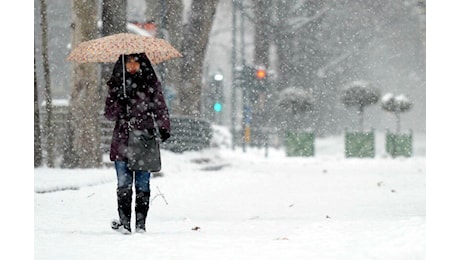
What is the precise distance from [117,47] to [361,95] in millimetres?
26833

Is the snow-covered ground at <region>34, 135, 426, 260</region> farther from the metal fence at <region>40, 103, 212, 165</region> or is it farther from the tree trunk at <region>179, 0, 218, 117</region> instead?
the tree trunk at <region>179, 0, 218, 117</region>

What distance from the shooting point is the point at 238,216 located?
10.7 metres

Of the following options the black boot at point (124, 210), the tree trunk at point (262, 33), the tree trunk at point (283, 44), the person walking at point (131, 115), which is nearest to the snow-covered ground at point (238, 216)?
the black boot at point (124, 210)

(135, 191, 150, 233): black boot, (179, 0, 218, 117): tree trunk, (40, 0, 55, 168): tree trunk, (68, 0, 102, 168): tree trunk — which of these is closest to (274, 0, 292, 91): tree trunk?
(179, 0, 218, 117): tree trunk

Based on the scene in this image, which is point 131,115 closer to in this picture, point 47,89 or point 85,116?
point 85,116

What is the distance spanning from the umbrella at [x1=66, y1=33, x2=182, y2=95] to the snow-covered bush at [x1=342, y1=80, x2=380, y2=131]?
26.0m

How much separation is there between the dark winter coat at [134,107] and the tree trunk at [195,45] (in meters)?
14.6

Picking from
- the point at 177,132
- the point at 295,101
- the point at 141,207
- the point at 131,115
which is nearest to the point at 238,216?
the point at 141,207

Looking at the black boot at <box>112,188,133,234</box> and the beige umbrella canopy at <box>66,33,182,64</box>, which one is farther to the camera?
the beige umbrella canopy at <box>66,33,182,64</box>

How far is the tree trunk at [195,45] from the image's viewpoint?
74.8ft

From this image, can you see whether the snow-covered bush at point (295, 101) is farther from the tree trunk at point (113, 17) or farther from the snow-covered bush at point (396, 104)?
the tree trunk at point (113, 17)

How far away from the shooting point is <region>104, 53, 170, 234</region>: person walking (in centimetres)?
810
